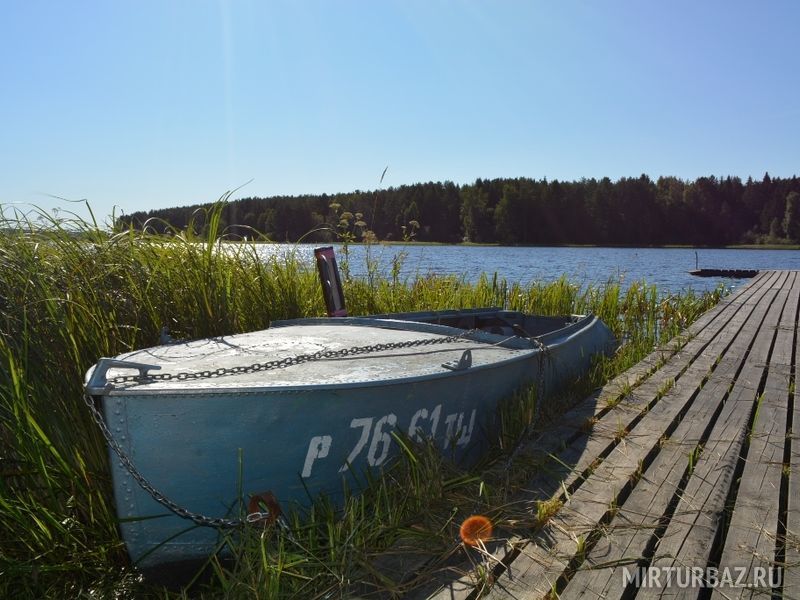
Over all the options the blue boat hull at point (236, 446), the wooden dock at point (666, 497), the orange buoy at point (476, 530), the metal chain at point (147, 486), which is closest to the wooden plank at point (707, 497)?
the wooden dock at point (666, 497)

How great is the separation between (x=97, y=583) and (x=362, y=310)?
15.0 ft

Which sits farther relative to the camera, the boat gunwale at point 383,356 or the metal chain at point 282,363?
the metal chain at point 282,363

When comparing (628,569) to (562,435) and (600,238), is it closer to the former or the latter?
(562,435)

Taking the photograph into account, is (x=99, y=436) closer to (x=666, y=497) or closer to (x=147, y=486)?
(x=147, y=486)

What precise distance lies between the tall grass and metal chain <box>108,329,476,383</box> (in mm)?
616

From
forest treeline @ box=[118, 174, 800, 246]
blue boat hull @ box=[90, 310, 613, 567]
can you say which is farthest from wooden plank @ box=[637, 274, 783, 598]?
forest treeline @ box=[118, 174, 800, 246]

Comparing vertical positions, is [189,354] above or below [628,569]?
above

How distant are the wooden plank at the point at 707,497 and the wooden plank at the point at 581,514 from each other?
277mm

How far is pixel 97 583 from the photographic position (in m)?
2.93

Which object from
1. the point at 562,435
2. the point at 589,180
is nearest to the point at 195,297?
the point at 562,435

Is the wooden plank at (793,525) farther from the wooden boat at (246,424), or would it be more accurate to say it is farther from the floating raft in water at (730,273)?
the floating raft in water at (730,273)

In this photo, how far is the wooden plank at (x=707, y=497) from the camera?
Result: 2414mm

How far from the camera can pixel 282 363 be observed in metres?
3.11

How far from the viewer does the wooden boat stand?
2.62m
